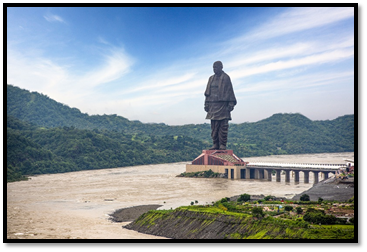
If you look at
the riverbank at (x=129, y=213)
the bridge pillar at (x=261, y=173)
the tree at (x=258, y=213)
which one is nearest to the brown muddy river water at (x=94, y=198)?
the riverbank at (x=129, y=213)

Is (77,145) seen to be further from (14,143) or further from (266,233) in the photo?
(266,233)

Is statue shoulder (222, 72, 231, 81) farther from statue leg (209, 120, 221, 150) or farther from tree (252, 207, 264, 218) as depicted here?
tree (252, 207, 264, 218)

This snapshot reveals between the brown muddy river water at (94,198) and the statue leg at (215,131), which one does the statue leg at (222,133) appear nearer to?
the statue leg at (215,131)

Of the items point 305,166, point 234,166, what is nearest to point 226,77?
point 234,166

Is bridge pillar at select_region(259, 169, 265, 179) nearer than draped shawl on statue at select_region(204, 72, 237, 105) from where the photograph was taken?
Yes

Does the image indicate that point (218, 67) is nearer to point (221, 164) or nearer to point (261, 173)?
point (221, 164)

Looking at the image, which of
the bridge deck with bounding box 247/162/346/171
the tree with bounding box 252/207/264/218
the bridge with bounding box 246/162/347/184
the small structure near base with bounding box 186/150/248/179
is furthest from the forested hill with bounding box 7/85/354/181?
the tree with bounding box 252/207/264/218
